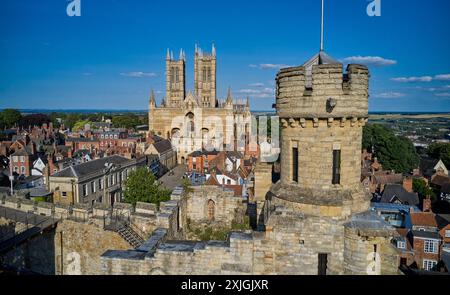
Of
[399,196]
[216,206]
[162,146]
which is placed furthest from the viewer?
[162,146]

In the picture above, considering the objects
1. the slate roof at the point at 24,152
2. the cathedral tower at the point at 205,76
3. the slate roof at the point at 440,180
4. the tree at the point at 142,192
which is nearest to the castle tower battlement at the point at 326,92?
the tree at the point at 142,192

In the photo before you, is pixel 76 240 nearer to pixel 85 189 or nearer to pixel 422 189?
pixel 85 189

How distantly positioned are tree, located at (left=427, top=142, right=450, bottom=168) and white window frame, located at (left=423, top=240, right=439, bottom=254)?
4805cm

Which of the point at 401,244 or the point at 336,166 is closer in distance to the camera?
the point at 336,166

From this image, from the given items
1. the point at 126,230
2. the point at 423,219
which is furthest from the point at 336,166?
the point at 423,219

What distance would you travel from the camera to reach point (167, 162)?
67375 mm

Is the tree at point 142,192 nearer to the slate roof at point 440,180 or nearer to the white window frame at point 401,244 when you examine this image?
the white window frame at point 401,244

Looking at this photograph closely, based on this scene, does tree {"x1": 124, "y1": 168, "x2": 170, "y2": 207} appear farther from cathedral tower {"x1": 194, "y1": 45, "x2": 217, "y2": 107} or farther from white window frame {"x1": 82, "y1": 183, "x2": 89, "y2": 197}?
cathedral tower {"x1": 194, "y1": 45, "x2": 217, "y2": 107}

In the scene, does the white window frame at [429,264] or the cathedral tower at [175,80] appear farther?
the cathedral tower at [175,80]

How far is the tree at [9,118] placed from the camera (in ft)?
352

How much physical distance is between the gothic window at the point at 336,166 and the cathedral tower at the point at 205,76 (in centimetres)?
8365

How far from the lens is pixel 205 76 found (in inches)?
3632

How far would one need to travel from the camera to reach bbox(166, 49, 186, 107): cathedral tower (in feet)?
300

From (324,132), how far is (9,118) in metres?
126
